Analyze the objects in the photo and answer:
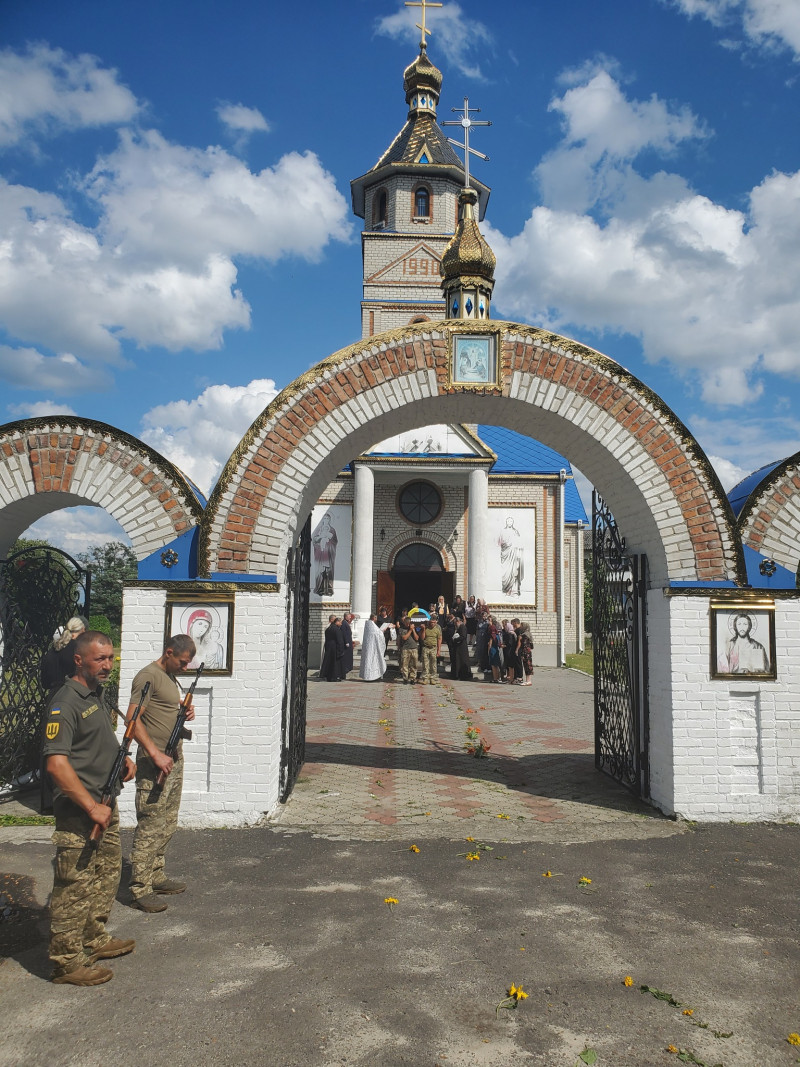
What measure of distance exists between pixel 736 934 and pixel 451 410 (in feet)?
15.9

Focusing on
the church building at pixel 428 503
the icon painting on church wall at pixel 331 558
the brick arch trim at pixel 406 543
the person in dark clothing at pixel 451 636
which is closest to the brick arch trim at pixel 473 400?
the person in dark clothing at pixel 451 636

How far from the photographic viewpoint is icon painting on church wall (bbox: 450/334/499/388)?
6801 millimetres

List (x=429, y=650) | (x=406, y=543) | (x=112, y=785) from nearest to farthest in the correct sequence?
(x=112, y=785) → (x=429, y=650) → (x=406, y=543)

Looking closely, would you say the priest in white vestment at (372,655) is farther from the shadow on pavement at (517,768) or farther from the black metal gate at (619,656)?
the black metal gate at (619,656)

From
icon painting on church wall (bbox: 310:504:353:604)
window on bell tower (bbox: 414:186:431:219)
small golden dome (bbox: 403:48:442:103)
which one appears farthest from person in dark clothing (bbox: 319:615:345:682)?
small golden dome (bbox: 403:48:442:103)

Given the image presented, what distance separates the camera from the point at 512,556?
22.1m

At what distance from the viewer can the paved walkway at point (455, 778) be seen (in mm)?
6355

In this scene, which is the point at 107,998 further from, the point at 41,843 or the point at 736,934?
the point at 736,934

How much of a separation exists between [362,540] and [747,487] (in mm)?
14442

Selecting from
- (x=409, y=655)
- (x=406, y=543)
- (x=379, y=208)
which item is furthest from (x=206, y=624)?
(x=379, y=208)

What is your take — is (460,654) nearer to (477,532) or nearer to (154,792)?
(477,532)

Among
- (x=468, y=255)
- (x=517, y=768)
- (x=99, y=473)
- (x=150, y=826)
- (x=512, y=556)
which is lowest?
(x=517, y=768)

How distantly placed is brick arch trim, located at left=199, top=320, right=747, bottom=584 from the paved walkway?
227 centimetres

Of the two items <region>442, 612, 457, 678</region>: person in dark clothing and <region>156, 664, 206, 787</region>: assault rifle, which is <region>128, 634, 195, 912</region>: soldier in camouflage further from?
<region>442, 612, 457, 678</region>: person in dark clothing
